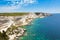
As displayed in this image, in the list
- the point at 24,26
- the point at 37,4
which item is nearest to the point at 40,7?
the point at 37,4

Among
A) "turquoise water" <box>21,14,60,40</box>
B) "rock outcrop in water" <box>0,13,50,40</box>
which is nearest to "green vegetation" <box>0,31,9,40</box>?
"rock outcrop in water" <box>0,13,50,40</box>

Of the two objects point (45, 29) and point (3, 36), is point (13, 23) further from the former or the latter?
point (45, 29)

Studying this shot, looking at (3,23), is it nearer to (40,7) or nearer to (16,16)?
(16,16)

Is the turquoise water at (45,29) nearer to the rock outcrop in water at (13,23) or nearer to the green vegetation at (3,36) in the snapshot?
the rock outcrop in water at (13,23)

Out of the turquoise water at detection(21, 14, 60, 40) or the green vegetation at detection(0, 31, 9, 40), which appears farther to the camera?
the turquoise water at detection(21, 14, 60, 40)

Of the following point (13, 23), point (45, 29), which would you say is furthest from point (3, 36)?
point (45, 29)

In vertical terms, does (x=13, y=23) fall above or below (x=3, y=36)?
above

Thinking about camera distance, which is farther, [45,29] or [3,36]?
[45,29]

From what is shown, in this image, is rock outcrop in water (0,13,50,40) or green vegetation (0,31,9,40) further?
rock outcrop in water (0,13,50,40)

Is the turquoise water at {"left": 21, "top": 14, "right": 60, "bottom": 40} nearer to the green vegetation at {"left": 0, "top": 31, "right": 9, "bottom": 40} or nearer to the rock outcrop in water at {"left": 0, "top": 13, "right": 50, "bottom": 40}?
the rock outcrop in water at {"left": 0, "top": 13, "right": 50, "bottom": 40}
